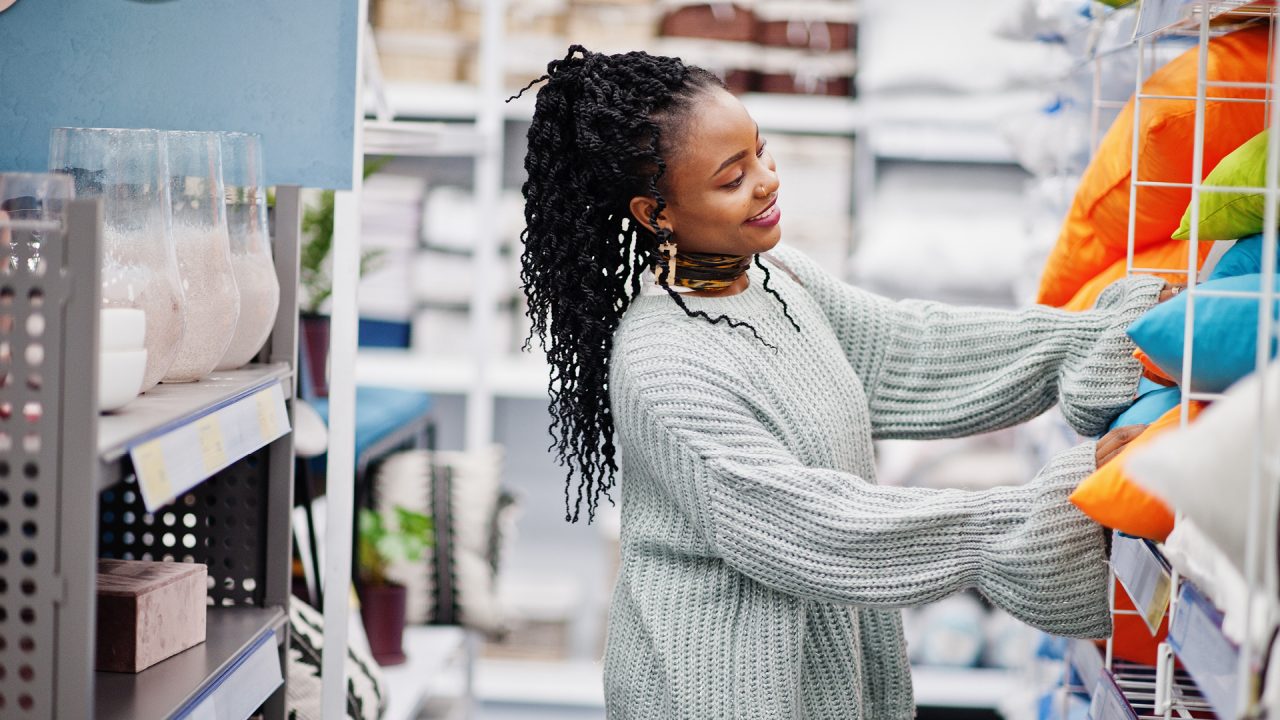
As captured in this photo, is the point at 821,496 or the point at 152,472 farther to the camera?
the point at 821,496

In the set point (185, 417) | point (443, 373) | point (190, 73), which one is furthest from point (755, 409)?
point (443, 373)

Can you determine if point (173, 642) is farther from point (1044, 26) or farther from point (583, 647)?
point (583, 647)

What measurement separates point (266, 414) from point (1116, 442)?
88 cm

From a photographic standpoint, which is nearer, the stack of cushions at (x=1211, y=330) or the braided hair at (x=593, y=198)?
the stack of cushions at (x=1211, y=330)

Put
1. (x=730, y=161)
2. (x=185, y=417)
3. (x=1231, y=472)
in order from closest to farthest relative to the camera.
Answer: (x=1231, y=472), (x=185, y=417), (x=730, y=161)

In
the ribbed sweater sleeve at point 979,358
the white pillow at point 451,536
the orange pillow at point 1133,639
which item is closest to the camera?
the ribbed sweater sleeve at point 979,358

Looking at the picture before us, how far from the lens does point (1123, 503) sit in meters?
1.10

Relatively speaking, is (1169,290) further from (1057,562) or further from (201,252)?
(201,252)

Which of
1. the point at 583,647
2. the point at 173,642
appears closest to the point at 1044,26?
the point at 173,642

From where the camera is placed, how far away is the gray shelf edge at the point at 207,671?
1.22 metres

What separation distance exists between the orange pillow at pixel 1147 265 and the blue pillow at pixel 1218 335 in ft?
0.97

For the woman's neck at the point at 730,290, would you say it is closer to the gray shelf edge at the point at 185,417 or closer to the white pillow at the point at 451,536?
the gray shelf edge at the point at 185,417

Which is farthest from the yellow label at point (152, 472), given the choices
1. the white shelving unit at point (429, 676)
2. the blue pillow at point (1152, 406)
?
the white shelving unit at point (429, 676)

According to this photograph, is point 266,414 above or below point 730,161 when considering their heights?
below
